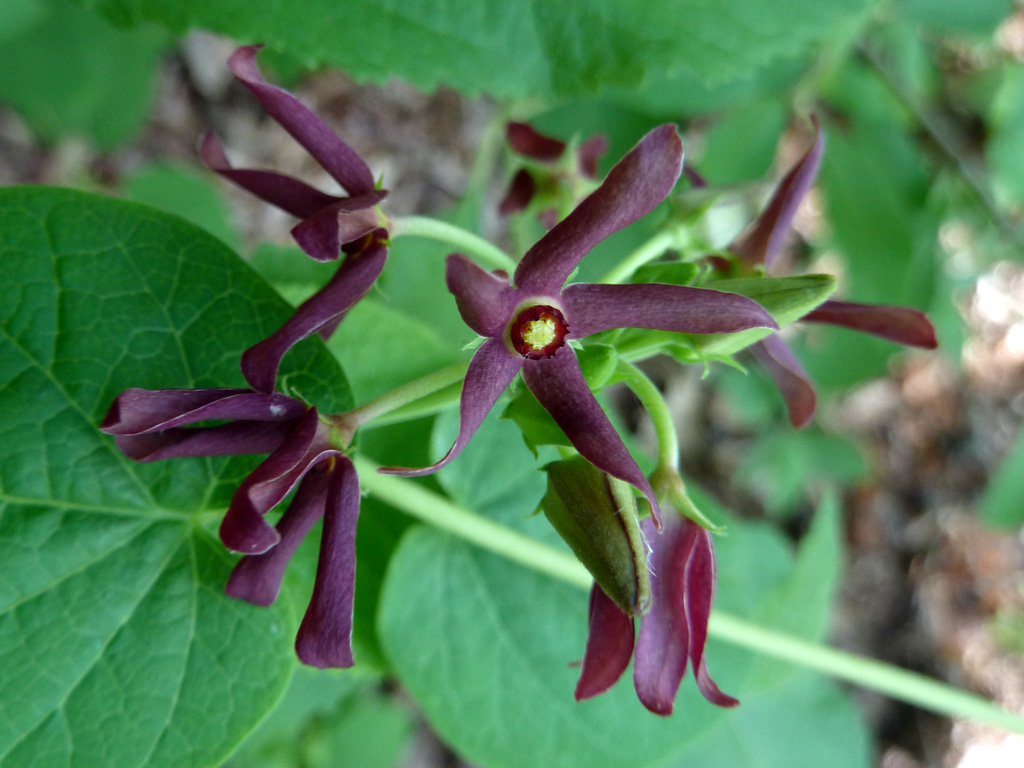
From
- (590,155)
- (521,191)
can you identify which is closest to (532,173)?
(521,191)

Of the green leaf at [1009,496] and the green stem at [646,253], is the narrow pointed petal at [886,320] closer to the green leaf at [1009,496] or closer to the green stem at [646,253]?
the green stem at [646,253]

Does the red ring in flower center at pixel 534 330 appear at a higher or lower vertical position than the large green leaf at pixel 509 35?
lower

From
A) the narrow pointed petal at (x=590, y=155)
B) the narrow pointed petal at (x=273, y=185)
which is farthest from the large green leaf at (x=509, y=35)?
the narrow pointed petal at (x=273, y=185)

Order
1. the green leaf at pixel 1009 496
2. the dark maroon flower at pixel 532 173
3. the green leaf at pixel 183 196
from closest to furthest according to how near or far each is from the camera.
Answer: the dark maroon flower at pixel 532 173 < the green leaf at pixel 183 196 < the green leaf at pixel 1009 496

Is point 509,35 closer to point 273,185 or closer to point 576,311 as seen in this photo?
point 273,185

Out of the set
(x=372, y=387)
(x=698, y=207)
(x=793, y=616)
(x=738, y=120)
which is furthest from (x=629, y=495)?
(x=738, y=120)

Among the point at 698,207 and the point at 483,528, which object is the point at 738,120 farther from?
the point at 483,528

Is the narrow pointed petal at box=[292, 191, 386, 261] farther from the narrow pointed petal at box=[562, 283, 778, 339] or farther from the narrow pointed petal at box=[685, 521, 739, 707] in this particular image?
the narrow pointed petal at box=[685, 521, 739, 707]
